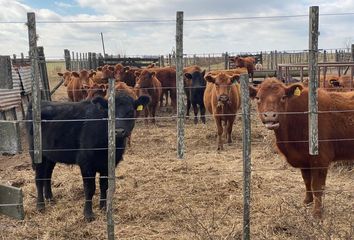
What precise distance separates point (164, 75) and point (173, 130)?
16.2 ft

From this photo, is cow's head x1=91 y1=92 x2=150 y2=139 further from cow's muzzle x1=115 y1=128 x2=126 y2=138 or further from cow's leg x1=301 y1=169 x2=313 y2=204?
cow's leg x1=301 y1=169 x2=313 y2=204

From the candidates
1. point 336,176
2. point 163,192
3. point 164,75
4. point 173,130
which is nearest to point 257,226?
point 163,192

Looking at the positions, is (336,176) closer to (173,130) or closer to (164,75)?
(173,130)

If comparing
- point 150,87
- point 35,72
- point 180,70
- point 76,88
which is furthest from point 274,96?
point 76,88

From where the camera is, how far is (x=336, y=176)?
7402 mm

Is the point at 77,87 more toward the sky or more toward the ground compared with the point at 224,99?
more toward the sky

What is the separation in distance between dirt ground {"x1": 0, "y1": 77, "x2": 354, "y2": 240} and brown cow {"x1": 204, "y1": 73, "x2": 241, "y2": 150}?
61 centimetres

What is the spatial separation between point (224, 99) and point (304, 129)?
4.19 m

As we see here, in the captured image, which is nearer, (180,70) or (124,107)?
(180,70)

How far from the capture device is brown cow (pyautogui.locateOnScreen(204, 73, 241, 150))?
985 cm

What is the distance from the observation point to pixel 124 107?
5.96 meters

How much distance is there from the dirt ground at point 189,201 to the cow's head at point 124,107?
1.05 m

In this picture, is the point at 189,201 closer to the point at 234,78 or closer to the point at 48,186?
the point at 48,186

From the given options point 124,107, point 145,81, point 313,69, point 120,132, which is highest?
point 313,69
